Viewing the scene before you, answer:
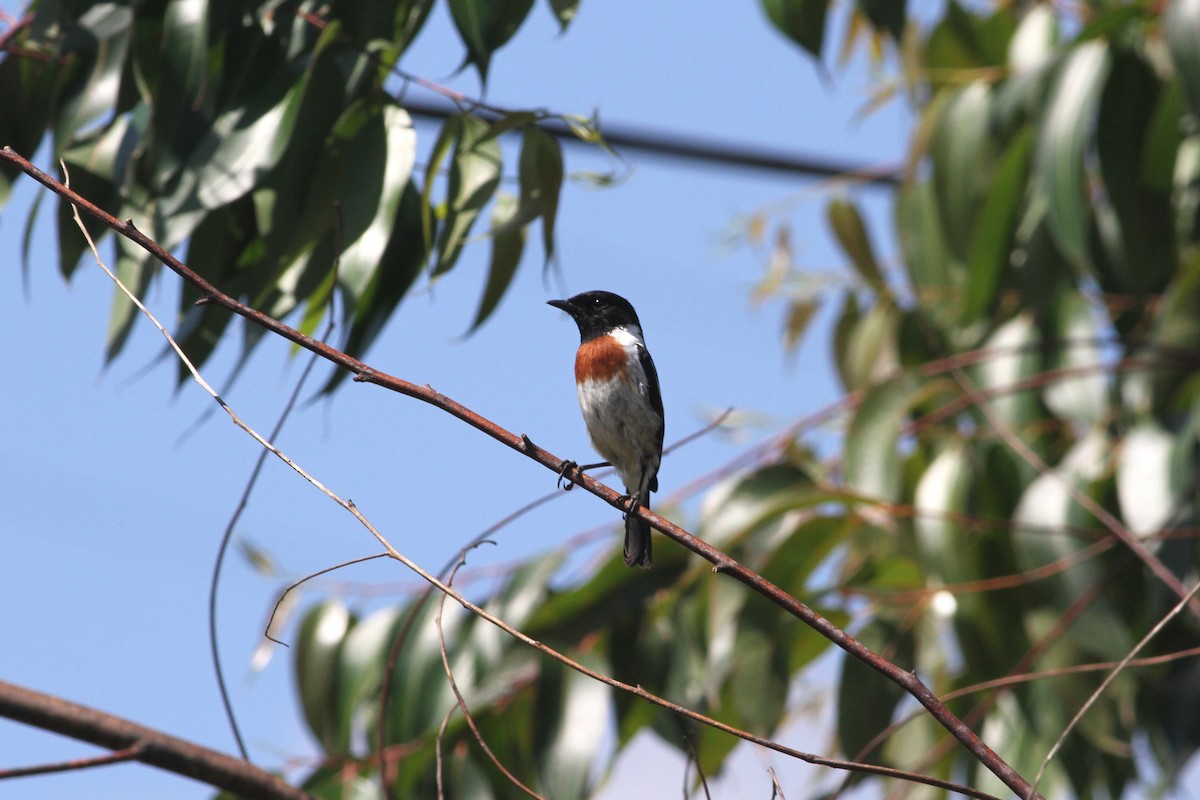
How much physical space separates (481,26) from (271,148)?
1.94ft

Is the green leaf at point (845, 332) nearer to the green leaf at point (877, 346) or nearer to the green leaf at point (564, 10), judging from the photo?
the green leaf at point (877, 346)

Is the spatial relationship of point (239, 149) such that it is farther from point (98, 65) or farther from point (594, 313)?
point (594, 313)

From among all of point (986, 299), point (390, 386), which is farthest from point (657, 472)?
point (390, 386)

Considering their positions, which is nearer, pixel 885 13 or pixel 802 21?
pixel 802 21

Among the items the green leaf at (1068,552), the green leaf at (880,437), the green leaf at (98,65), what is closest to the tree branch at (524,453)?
the green leaf at (98,65)

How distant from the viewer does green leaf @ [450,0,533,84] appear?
2.96m

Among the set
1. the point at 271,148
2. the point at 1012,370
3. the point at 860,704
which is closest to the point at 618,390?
the point at 860,704

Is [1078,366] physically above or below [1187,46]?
below

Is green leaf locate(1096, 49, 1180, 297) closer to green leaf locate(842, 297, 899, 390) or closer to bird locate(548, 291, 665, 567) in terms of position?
green leaf locate(842, 297, 899, 390)

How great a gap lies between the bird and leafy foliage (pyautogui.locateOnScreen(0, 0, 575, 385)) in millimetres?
1273

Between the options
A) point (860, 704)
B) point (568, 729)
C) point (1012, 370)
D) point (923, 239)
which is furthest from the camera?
point (923, 239)

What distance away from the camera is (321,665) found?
4.85 meters

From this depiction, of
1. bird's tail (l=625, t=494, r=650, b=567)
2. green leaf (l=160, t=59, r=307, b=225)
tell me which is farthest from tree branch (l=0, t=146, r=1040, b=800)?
bird's tail (l=625, t=494, r=650, b=567)

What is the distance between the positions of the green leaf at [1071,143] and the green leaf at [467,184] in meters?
1.81
